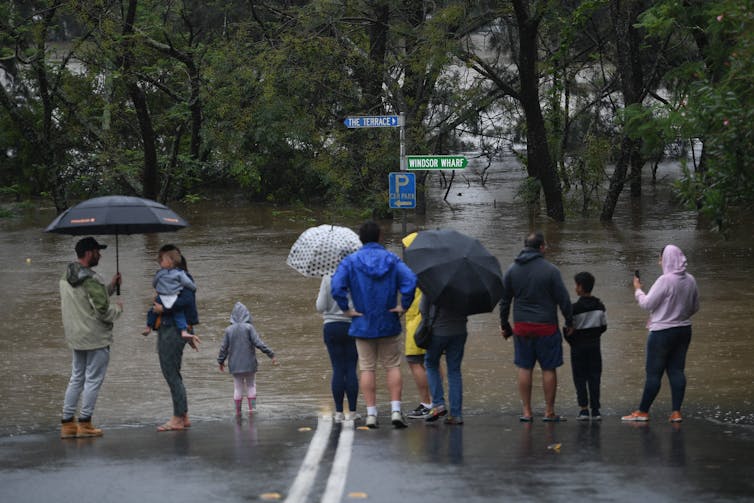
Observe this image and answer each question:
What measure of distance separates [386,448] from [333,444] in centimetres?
45

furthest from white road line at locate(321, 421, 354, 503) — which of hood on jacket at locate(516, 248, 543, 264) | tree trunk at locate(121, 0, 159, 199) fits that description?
tree trunk at locate(121, 0, 159, 199)

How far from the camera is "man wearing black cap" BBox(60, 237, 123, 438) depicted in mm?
9242

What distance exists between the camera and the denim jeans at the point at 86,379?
368 inches

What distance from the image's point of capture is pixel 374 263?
359 inches

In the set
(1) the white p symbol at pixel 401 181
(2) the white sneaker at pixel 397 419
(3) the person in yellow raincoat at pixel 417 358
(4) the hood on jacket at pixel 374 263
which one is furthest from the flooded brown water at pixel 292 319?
(4) the hood on jacket at pixel 374 263

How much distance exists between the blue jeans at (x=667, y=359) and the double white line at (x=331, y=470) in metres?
2.45

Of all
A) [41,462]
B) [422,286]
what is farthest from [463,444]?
[41,462]

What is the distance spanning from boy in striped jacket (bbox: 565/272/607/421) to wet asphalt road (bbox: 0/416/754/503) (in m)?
0.31

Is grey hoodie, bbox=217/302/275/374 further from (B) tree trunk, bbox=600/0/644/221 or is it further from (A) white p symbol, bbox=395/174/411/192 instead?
(B) tree trunk, bbox=600/0/644/221

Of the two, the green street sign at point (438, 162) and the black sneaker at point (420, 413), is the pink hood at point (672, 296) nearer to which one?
the black sneaker at point (420, 413)

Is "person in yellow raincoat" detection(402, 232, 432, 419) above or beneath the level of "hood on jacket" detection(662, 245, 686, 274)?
beneath

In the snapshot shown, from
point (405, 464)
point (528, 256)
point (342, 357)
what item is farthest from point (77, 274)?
point (528, 256)

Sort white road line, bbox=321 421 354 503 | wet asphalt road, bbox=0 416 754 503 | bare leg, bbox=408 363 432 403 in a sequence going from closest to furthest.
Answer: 1. white road line, bbox=321 421 354 503
2. wet asphalt road, bbox=0 416 754 503
3. bare leg, bbox=408 363 432 403

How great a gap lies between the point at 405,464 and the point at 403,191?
30.3 ft
